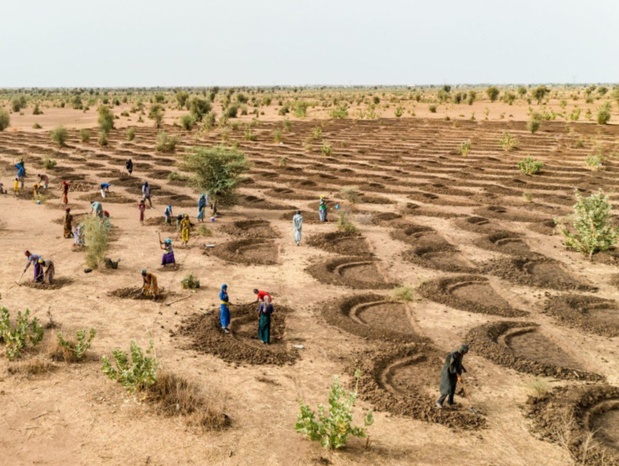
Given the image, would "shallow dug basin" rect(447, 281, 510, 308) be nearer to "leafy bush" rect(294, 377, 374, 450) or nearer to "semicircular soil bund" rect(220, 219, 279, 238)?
"semicircular soil bund" rect(220, 219, 279, 238)

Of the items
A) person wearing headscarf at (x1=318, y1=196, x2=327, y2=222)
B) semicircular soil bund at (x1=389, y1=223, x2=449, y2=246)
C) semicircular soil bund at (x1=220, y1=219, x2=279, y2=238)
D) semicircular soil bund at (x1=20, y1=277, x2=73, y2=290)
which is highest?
person wearing headscarf at (x1=318, y1=196, x2=327, y2=222)

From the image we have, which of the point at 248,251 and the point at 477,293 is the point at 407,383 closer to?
the point at 477,293

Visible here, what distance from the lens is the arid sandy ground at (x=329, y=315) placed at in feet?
28.8

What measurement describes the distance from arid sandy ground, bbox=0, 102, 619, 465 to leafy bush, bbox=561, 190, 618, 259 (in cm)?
Answer: 65

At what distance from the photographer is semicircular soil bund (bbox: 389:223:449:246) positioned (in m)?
20.8

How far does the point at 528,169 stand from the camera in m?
34.1

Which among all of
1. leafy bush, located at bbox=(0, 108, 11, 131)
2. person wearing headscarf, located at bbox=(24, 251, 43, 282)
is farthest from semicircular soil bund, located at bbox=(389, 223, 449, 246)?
leafy bush, located at bbox=(0, 108, 11, 131)

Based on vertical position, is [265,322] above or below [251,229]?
below

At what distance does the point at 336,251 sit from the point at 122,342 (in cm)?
920

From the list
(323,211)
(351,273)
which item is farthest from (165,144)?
(351,273)

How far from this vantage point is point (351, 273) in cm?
1758

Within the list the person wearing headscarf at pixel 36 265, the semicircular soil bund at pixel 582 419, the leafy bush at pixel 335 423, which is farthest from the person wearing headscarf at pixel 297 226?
the leafy bush at pixel 335 423

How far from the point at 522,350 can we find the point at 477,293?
3.60 m

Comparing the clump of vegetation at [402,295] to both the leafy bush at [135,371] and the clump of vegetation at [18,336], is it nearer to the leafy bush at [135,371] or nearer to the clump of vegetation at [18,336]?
the leafy bush at [135,371]
